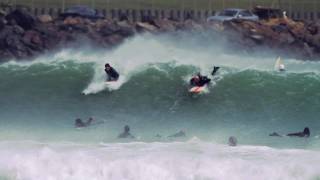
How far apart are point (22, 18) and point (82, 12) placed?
120 inches

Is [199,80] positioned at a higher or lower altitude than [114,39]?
lower

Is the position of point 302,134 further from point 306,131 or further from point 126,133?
point 126,133

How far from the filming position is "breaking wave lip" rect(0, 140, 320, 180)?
17109 millimetres

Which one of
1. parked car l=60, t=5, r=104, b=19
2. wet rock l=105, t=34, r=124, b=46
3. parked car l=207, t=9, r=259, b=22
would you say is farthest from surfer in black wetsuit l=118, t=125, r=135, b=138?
parked car l=60, t=5, r=104, b=19

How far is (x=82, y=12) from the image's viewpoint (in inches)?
1396

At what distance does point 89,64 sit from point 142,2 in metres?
7.42

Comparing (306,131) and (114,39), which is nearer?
(306,131)

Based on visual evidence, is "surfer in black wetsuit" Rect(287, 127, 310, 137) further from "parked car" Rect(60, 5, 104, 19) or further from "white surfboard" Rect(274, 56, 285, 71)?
"parked car" Rect(60, 5, 104, 19)

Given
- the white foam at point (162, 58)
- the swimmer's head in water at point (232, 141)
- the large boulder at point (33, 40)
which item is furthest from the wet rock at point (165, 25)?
the swimmer's head in water at point (232, 141)

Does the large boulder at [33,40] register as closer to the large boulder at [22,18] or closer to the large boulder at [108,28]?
the large boulder at [22,18]

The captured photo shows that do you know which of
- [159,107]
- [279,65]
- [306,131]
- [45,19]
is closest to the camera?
[306,131]

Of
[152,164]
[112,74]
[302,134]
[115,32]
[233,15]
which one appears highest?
[233,15]

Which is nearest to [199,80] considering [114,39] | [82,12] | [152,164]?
[114,39]

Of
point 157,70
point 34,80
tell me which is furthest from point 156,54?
point 34,80
